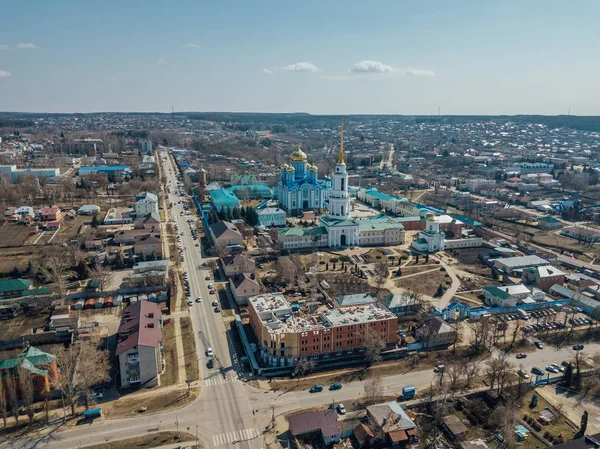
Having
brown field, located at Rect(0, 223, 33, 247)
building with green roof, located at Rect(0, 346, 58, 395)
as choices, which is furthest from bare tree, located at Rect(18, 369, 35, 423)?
brown field, located at Rect(0, 223, 33, 247)

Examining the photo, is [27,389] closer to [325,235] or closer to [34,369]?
[34,369]

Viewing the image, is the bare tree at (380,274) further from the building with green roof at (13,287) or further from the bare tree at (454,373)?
the building with green roof at (13,287)

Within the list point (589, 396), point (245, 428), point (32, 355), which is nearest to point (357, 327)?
point (245, 428)

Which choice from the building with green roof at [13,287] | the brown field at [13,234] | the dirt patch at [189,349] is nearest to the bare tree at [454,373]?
the dirt patch at [189,349]

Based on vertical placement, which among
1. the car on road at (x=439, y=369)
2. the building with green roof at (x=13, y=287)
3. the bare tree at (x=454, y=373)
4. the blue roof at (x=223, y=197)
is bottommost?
the car on road at (x=439, y=369)

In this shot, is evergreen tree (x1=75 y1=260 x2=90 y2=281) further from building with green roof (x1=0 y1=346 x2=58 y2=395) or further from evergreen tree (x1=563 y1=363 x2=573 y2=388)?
evergreen tree (x1=563 y1=363 x2=573 y2=388)

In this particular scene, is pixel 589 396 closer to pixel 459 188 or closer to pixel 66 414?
pixel 66 414
